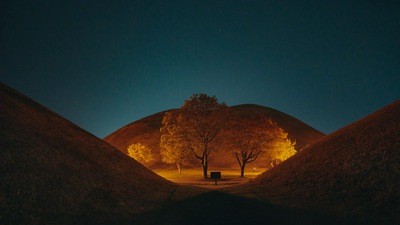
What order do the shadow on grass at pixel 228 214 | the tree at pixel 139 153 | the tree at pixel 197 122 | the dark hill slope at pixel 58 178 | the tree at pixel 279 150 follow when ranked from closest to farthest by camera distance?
the dark hill slope at pixel 58 178 < the shadow on grass at pixel 228 214 < the tree at pixel 197 122 < the tree at pixel 279 150 < the tree at pixel 139 153

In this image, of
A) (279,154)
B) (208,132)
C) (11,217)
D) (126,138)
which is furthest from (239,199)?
(126,138)

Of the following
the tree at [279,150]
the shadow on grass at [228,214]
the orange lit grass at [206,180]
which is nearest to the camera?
the shadow on grass at [228,214]

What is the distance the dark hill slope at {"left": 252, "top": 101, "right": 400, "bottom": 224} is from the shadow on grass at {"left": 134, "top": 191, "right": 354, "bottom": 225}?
2.50 metres

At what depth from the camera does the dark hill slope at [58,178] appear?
20.3 metres

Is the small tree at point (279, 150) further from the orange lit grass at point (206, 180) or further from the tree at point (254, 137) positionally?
the orange lit grass at point (206, 180)

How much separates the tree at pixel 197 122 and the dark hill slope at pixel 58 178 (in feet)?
109

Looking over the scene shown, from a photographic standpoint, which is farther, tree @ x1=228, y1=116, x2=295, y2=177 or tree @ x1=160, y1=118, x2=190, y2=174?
tree @ x1=228, y1=116, x2=295, y2=177

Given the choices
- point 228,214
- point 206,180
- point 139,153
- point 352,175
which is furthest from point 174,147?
point 228,214

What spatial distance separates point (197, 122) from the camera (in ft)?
252

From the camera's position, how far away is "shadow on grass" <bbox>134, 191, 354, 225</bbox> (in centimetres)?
2178

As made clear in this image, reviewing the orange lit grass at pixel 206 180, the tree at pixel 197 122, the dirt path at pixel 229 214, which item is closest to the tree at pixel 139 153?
the orange lit grass at pixel 206 180

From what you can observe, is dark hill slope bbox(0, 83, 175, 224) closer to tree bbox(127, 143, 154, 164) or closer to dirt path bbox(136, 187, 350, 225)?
dirt path bbox(136, 187, 350, 225)

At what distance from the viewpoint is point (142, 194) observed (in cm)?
3278

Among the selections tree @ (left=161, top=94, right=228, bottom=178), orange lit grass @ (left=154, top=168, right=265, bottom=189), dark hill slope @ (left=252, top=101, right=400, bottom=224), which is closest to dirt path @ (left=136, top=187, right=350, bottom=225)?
dark hill slope @ (left=252, top=101, right=400, bottom=224)
